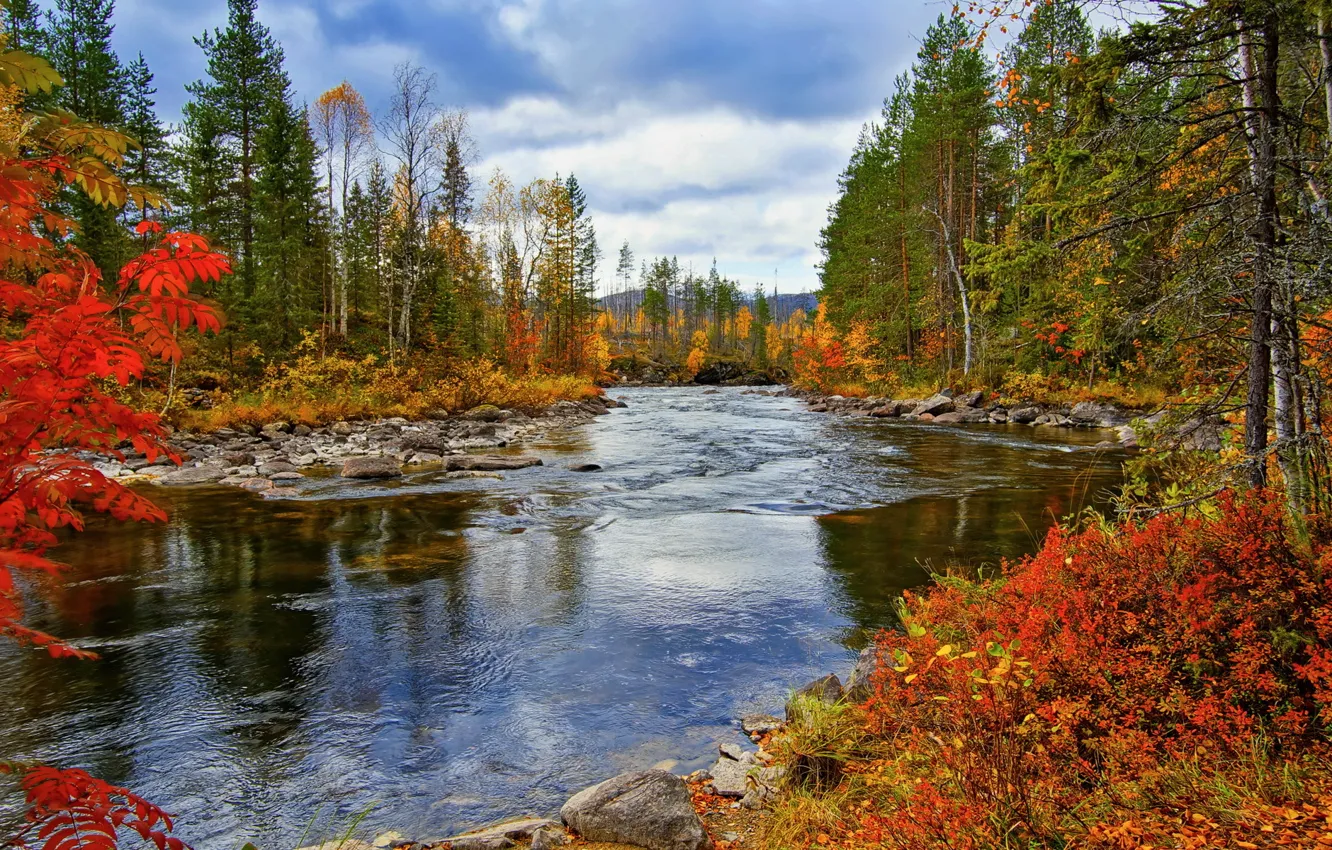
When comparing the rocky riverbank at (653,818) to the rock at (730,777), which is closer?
the rocky riverbank at (653,818)

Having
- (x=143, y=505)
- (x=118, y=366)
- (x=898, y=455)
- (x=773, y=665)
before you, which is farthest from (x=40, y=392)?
(x=898, y=455)

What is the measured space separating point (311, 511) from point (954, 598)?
10734 mm

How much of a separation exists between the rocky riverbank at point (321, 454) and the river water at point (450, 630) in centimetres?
119

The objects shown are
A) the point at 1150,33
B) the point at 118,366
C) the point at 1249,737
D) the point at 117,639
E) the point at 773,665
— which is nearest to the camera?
the point at 118,366

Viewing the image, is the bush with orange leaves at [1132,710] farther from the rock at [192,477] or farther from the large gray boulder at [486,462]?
the rock at [192,477]

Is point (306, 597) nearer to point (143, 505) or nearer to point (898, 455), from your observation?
point (143, 505)

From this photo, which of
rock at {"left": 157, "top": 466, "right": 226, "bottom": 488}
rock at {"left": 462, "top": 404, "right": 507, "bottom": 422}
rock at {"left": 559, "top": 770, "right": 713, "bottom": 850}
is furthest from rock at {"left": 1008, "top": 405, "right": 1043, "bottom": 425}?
rock at {"left": 157, "top": 466, "right": 226, "bottom": 488}

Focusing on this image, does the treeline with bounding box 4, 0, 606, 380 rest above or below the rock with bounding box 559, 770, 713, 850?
above

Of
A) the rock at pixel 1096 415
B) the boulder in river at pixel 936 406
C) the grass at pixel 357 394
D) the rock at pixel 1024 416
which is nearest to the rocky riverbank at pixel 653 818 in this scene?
the grass at pixel 357 394

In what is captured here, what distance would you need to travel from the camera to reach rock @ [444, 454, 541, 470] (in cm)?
1619

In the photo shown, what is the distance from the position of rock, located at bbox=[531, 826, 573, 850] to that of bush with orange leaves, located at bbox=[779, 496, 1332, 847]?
5.09ft

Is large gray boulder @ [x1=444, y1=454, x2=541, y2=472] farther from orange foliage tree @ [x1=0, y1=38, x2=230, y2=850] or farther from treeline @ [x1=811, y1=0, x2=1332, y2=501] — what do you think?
orange foliage tree @ [x1=0, y1=38, x2=230, y2=850]

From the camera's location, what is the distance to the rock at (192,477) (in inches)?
544

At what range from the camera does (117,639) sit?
6.70 m
